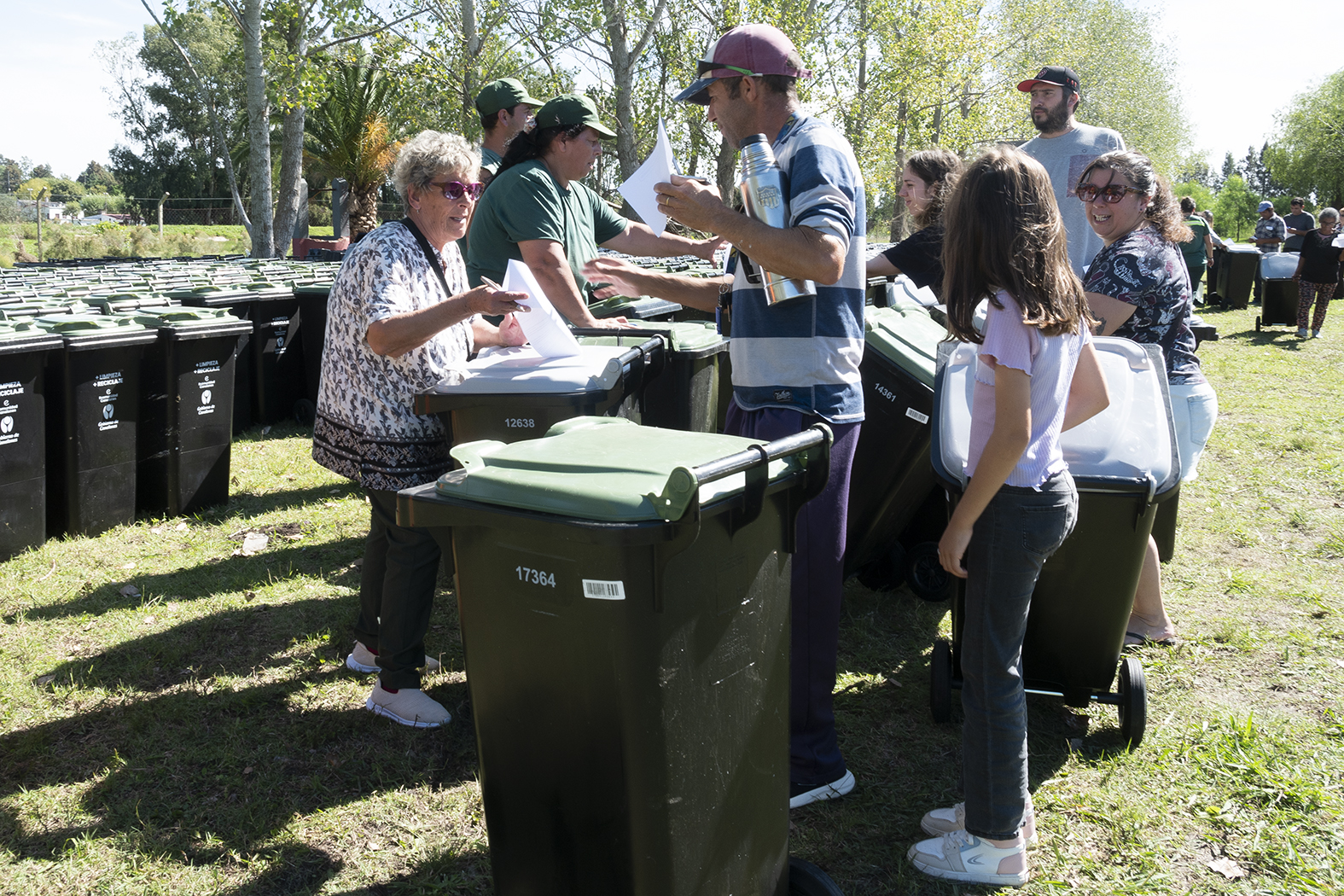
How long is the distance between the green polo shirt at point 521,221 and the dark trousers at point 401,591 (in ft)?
4.15

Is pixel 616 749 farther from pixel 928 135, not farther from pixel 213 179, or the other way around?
pixel 213 179

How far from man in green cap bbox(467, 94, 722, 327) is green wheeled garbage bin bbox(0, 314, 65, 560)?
2.38 meters

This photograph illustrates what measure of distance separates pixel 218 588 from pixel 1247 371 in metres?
11.3

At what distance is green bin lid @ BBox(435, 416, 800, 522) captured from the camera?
1766 mm

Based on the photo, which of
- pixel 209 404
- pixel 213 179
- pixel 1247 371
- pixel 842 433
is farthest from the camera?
pixel 213 179

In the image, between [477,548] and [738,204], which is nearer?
[477,548]

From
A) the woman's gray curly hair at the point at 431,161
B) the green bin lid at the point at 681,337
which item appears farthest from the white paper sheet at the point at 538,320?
the green bin lid at the point at 681,337

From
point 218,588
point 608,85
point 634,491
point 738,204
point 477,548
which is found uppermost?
point 608,85

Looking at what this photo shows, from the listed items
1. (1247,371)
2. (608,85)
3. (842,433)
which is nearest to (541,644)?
(842,433)

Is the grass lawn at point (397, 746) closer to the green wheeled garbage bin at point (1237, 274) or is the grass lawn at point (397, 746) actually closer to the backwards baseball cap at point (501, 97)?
the backwards baseball cap at point (501, 97)

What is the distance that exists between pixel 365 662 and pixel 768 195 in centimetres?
249

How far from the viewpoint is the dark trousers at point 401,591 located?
3307mm

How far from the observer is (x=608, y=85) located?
2364 centimetres

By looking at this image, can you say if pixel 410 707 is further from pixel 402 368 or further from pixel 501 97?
pixel 501 97
